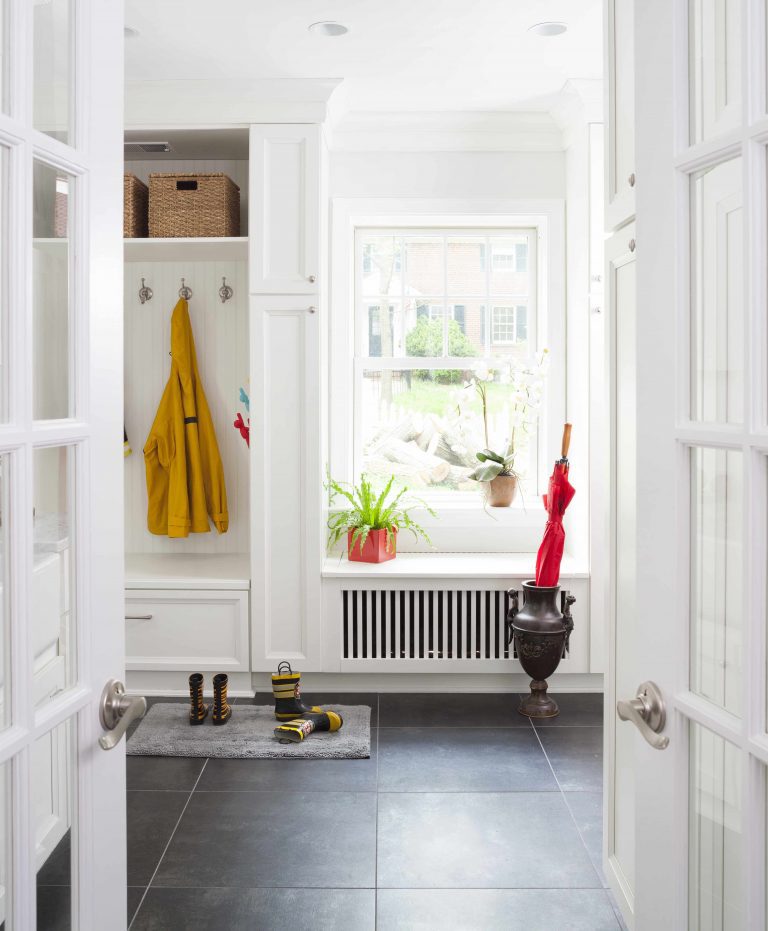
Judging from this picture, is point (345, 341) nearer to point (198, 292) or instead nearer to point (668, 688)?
point (198, 292)

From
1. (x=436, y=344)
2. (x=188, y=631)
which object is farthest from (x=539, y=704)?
(x=436, y=344)

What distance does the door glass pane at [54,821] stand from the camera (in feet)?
3.07

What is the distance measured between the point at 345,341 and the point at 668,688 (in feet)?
10.4

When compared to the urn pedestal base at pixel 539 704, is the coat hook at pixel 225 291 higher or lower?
higher

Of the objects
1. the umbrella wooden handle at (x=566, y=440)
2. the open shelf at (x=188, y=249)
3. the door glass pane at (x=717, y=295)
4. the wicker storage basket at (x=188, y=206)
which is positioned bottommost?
the umbrella wooden handle at (x=566, y=440)

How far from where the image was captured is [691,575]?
104 centimetres

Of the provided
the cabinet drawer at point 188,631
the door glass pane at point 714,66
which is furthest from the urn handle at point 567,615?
the door glass pane at point 714,66

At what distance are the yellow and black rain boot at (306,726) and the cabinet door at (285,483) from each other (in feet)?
1.35

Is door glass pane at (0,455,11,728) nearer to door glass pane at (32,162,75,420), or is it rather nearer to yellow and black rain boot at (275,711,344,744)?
door glass pane at (32,162,75,420)

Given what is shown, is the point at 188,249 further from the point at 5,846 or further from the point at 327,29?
the point at 5,846

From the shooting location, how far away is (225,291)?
4.06 metres

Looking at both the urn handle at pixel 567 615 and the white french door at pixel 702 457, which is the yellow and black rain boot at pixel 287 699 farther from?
the white french door at pixel 702 457

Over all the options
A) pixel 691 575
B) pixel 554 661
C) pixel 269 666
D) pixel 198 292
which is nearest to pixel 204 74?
pixel 198 292

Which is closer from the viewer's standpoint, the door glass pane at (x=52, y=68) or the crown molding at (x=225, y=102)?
the door glass pane at (x=52, y=68)
